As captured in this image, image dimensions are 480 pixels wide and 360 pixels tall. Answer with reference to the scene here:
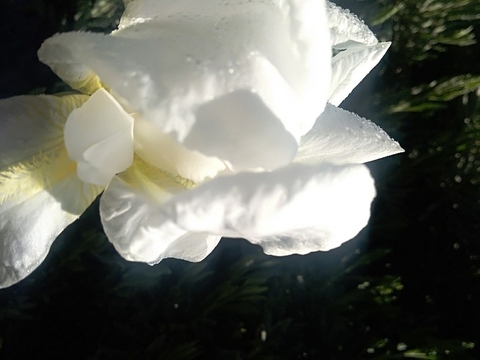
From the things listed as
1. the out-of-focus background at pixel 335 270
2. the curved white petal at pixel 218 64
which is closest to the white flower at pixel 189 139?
the curved white petal at pixel 218 64

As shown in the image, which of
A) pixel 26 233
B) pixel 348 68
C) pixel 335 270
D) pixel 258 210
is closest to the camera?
pixel 258 210

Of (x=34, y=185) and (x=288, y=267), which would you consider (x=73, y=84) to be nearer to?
(x=34, y=185)

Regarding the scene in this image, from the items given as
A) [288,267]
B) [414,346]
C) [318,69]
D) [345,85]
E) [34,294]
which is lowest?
[414,346]

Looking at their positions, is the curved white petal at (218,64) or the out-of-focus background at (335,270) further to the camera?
the out-of-focus background at (335,270)

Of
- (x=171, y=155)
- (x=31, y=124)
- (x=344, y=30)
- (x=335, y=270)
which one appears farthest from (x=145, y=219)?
(x=335, y=270)

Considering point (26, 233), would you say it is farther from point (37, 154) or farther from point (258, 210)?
point (258, 210)

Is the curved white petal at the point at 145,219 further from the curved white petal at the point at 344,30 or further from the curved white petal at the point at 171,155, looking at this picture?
the curved white petal at the point at 344,30

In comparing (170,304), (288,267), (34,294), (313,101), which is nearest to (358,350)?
(288,267)
